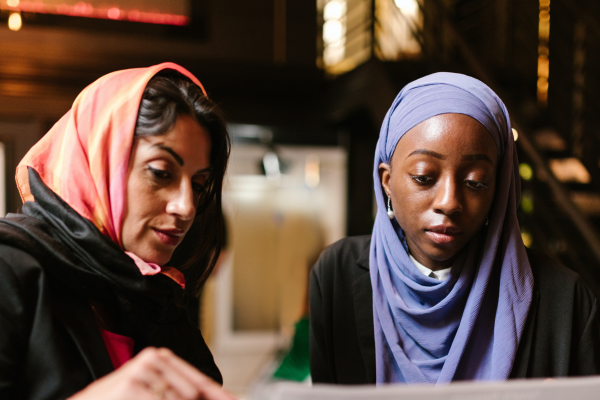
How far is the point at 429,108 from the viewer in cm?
92

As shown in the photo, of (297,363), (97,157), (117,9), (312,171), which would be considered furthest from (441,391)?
(312,171)

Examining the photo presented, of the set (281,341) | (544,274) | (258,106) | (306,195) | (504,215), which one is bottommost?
(281,341)

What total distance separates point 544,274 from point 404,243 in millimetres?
333

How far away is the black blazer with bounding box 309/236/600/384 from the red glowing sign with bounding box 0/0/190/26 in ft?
10.6

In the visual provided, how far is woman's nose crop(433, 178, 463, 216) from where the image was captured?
85cm

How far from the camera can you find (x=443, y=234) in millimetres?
896

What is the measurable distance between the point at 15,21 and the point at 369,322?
3797mm

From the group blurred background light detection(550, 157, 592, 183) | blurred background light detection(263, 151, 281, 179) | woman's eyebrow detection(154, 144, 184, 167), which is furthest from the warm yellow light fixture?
blurred background light detection(550, 157, 592, 183)

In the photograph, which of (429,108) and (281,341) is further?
(281,341)

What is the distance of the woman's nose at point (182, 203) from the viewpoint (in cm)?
81

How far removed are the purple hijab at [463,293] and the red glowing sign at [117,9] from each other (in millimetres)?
3284

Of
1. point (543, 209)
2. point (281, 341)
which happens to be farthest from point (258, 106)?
point (281, 341)

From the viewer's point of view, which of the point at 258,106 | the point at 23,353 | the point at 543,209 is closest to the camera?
the point at 23,353

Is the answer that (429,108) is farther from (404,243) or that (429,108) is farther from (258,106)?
(258,106)
